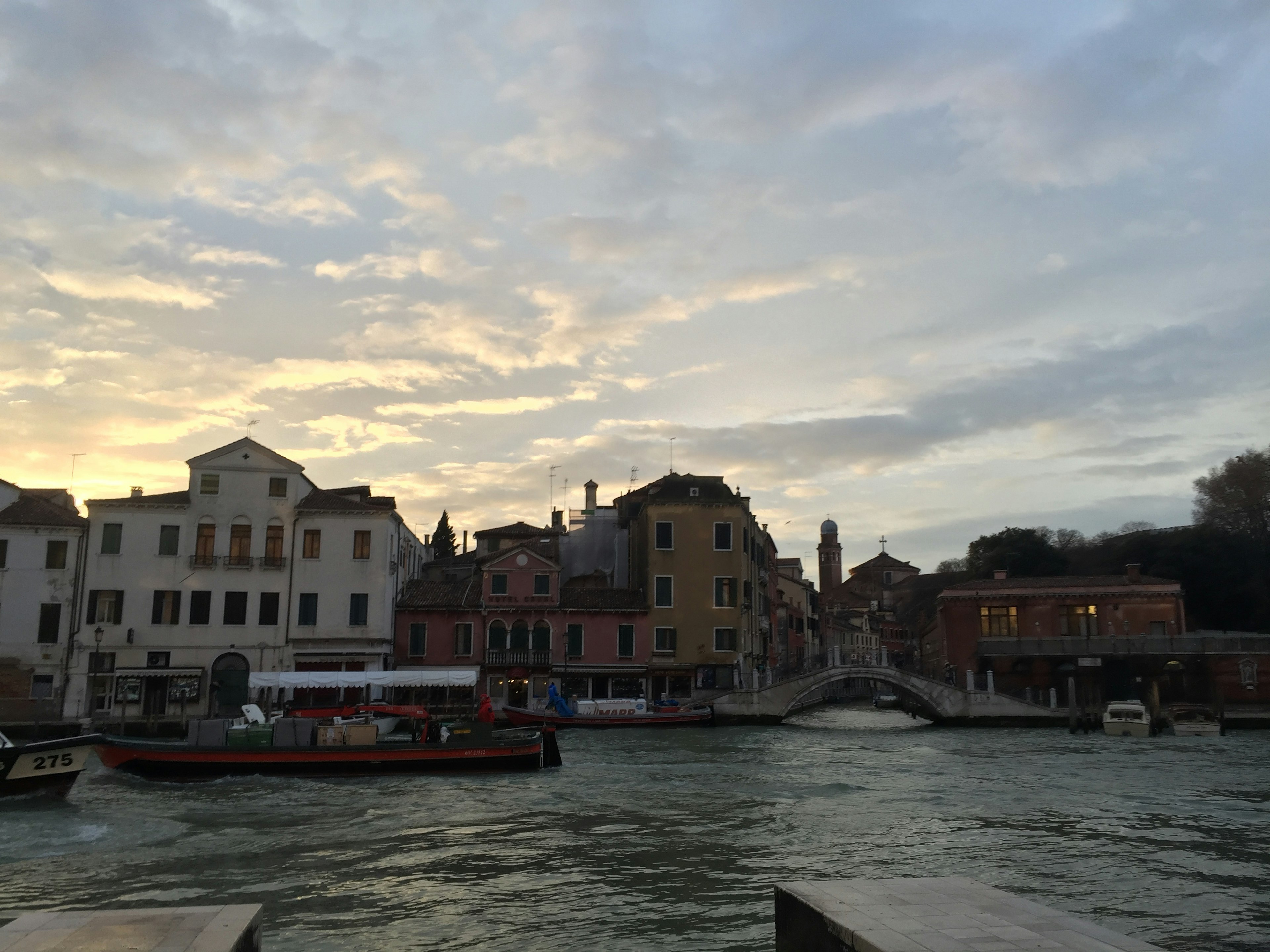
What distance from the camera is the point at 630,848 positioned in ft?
Answer: 47.2

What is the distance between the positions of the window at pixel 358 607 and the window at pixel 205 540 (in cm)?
544

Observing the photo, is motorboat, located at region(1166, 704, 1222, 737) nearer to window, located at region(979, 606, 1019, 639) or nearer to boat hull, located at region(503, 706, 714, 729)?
window, located at region(979, 606, 1019, 639)

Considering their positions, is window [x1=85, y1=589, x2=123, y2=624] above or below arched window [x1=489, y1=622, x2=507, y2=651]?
above

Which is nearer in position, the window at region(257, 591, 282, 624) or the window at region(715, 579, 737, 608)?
the window at region(257, 591, 282, 624)

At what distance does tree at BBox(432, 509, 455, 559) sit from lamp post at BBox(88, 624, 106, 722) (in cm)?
4178

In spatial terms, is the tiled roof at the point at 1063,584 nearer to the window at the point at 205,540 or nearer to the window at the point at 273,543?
the window at the point at 273,543

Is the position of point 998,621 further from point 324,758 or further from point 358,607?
point 324,758

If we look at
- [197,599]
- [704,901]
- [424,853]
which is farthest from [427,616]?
[704,901]

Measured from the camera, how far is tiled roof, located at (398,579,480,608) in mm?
42812

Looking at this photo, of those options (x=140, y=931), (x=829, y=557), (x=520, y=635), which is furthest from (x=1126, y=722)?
(x=829, y=557)

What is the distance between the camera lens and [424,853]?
14.0 meters

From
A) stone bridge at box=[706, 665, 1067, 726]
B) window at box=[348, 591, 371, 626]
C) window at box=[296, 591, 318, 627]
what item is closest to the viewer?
window at box=[296, 591, 318, 627]

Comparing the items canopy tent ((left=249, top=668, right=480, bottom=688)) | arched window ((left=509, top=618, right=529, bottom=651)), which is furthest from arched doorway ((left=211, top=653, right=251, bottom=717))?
arched window ((left=509, top=618, right=529, bottom=651))

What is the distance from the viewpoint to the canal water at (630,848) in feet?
34.2
